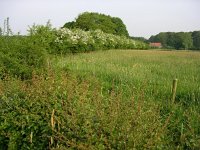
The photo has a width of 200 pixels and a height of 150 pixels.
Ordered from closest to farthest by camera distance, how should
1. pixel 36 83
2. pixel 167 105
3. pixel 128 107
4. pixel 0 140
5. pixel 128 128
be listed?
pixel 128 128
pixel 128 107
pixel 0 140
pixel 36 83
pixel 167 105

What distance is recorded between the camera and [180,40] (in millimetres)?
78062

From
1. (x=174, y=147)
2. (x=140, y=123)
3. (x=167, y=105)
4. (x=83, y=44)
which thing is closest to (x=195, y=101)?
(x=167, y=105)

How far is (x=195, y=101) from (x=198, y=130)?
1660mm

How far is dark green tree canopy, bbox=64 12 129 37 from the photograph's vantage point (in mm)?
50094

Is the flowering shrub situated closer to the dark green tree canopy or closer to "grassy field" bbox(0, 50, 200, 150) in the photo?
"grassy field" bbox(0, 50, 200, 150)

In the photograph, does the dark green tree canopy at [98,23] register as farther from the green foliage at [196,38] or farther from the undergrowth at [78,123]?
the undergrowth at [78,123]

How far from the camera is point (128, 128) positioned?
3504 mm

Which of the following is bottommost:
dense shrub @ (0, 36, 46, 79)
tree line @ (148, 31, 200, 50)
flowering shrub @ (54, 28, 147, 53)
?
dense shrub @ (0, 36, 46, 79)

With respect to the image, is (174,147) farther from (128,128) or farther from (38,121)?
(38,121)

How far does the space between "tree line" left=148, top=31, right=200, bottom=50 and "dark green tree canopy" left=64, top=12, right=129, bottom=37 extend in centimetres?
1543

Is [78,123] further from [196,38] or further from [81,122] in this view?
[196,38]

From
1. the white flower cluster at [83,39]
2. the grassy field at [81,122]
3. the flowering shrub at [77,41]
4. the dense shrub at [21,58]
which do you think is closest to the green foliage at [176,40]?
the white flower cluster at [83,39]

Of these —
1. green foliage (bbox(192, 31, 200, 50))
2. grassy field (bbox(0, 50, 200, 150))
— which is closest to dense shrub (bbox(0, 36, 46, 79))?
grassy field (bbox(0, 50, 200, 150))

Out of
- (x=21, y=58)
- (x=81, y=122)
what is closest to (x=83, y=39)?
(x=21, y=58)
